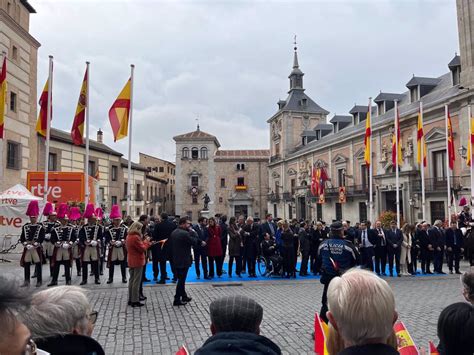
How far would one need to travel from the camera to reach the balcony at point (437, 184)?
79.8 ft

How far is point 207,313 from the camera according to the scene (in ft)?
24.6

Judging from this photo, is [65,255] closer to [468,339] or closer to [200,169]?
[468,339]

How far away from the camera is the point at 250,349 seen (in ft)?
6.32

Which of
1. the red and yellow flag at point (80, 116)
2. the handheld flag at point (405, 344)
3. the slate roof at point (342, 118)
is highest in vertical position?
the slate roof at point (342, 118)

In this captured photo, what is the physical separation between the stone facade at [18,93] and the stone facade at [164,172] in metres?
42.8

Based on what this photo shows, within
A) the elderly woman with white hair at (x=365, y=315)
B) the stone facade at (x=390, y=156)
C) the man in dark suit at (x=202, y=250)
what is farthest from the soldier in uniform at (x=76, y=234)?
the stone facade at (x=390, y=156)

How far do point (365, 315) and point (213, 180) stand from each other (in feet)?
201

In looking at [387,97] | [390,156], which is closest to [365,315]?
[390,156]

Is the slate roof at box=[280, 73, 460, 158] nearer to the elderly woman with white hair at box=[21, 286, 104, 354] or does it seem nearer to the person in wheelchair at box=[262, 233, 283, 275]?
the person in wheelchair at box=[262, 233, 283, 275]

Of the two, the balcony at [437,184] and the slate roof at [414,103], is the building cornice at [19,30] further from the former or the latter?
the balcony at [437,184]

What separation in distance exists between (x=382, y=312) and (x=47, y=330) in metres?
1.68

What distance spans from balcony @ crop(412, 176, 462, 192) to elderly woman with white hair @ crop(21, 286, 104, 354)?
2595cm

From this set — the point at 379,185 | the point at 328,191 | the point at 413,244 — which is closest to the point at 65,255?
the point at 413,244

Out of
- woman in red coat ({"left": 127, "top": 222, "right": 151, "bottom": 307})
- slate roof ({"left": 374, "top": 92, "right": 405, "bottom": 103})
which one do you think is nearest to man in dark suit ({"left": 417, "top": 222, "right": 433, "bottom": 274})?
woman in red coat ({"left": 127, "top": 222, "right": 151, "bottom": 307})
